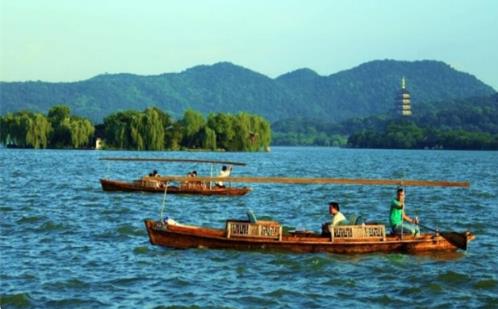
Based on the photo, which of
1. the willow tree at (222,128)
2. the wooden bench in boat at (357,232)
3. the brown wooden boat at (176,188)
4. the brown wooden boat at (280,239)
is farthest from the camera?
the willow tree at (222,128)

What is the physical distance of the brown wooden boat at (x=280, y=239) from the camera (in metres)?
26.2

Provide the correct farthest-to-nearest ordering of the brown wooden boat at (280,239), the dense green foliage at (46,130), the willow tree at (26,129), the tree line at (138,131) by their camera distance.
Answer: the dense green foliage at (46,130)
the willow tree at (26,129)
the tree line at (138,131)
the brown wooden boat at (280,239)

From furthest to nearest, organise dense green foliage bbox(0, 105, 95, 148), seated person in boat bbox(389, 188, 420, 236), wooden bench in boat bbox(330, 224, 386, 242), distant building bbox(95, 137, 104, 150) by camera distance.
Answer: distant building bbox(95, 137, 104, 150), dense green foliage bbox(0, 105, 95, 148), seated person in boat bbox(389, 188, 420, 236), wooden bench in boat bbox(330, 224, 386, 242)

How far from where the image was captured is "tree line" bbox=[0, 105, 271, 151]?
136m

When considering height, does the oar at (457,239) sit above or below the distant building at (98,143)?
below

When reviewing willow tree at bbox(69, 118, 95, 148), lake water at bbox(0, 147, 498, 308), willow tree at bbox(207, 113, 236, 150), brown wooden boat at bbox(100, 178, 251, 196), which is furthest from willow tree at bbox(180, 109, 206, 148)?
lake water at bbox(0, 147, 498, 308)

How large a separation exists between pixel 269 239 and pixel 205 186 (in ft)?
82.0

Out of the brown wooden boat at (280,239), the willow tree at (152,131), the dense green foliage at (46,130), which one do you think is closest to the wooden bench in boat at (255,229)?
the brown wooden boat at (280,239)

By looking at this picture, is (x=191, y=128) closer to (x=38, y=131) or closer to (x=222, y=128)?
(x=222, y=128)

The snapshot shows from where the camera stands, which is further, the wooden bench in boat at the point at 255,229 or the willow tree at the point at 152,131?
the willow tree at the point at 152,131

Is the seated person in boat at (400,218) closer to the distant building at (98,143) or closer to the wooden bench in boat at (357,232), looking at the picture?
the wooden bench in boat at (357,232)

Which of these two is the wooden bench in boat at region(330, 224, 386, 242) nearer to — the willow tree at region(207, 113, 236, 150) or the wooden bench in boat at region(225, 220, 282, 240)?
the wooden bench in boat at region(225, 220, 282, 240)

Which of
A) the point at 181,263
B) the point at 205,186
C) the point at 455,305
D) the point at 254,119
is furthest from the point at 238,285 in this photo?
the point at 254,119

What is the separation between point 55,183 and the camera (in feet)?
198
